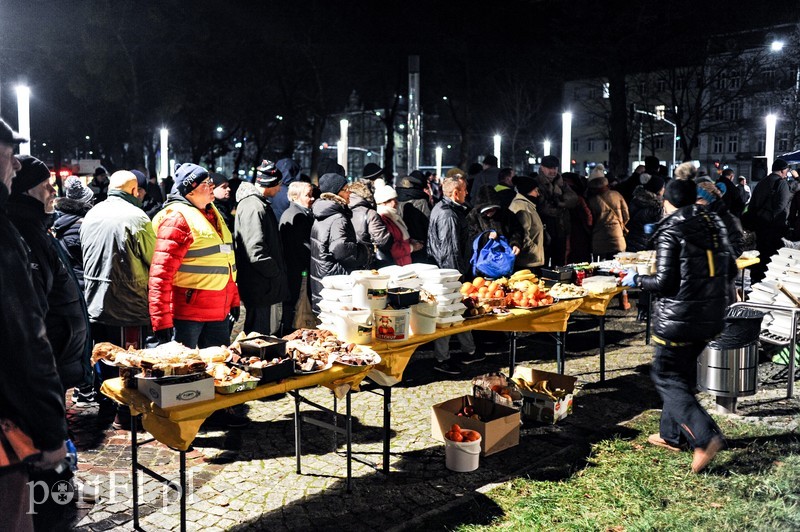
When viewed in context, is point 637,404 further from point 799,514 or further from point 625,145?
point 625,145

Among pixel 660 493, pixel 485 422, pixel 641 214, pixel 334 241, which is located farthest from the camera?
pixel 641 214

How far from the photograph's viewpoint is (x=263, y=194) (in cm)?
711

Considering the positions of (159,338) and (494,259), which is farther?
(494,259)

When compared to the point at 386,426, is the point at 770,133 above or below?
above

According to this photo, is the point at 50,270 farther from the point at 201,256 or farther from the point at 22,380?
the point at 201,256

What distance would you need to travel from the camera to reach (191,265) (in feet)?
18.3

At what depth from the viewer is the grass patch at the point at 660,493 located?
15.0ft

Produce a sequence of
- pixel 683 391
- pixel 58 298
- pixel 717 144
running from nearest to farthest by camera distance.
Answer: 1. pixel 58 298
2. pixel 683 391
3. pixel 717 144

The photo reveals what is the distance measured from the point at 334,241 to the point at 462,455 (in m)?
2.49

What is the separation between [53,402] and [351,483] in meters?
2.99

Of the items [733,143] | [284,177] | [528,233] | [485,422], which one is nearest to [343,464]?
[485,422]

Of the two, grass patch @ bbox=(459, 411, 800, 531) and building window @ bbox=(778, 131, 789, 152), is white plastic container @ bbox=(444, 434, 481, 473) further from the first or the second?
building window @ bbox=(778, 131, 789, 152)

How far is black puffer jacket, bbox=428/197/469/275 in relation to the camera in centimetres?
798

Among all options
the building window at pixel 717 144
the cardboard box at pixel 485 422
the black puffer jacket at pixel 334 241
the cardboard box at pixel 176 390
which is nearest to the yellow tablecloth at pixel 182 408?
the cardboard box at pixel 176 390
